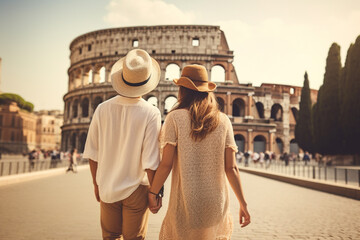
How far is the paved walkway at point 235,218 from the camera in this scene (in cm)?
474

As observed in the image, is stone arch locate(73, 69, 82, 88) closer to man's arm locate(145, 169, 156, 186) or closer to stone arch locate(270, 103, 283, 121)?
stone arch locate(270, 103, 283, 121)

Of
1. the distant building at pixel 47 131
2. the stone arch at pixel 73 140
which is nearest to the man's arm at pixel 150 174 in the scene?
the stone arch at pixel 73 140

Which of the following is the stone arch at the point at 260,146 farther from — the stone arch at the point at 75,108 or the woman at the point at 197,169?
the woman at the point at 197,169

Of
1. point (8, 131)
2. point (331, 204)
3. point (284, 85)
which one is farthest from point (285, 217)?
point (8, 131)

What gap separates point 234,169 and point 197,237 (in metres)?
0.50

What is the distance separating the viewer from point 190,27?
135 ft

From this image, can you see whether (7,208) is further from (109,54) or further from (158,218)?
(109,54)

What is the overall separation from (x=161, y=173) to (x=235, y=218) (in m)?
4.39

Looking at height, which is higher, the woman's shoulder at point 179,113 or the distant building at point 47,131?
the distant building at point 47,131

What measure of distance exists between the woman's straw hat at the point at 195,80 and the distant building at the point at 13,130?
192 feet

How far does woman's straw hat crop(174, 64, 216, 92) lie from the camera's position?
2.25 m

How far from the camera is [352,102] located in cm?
2191

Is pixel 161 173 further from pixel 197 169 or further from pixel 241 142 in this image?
pixel 241 142

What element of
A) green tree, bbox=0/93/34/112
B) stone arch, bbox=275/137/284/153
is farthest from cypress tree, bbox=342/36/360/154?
green tree, bbox=0/93/34/112
